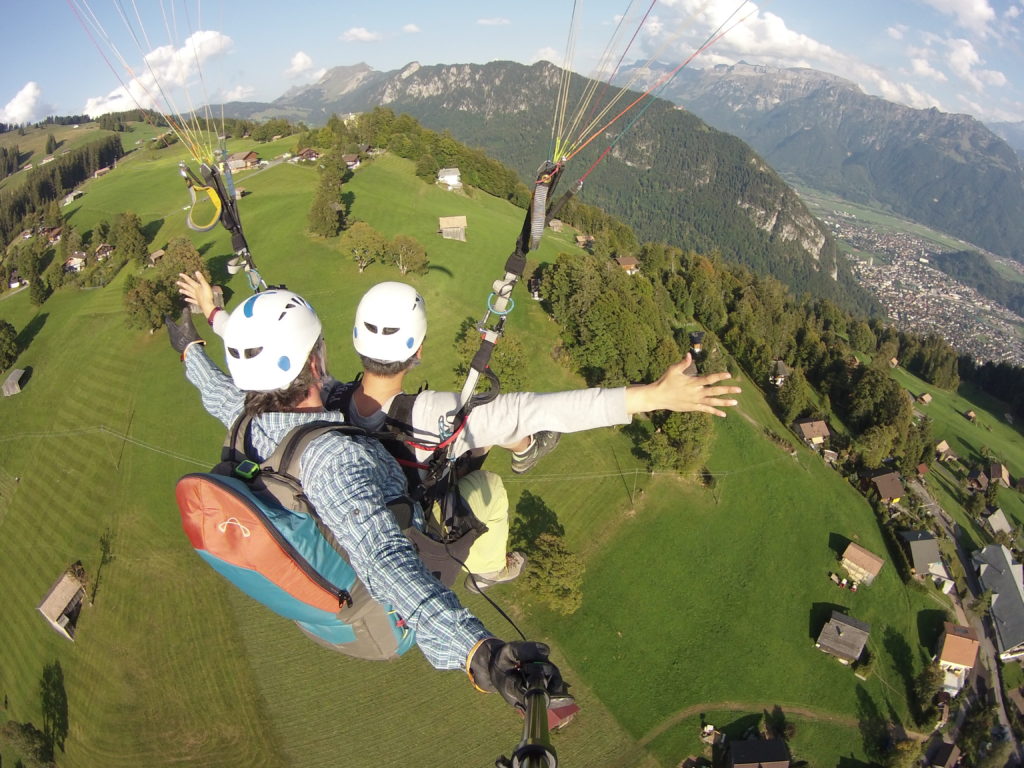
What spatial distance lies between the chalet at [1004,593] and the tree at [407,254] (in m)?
45.2

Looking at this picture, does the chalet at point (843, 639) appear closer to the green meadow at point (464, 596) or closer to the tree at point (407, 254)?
the green meadow at point (464, 596)

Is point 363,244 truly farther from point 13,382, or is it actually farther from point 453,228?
point 13,382

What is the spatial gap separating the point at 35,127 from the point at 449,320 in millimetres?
172197

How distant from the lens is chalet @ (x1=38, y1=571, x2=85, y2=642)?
2172 centimetres

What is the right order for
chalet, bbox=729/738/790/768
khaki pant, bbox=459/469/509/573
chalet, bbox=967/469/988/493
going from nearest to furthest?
1. khaki pant, bbox=459/469/509/573
2. chalet, bbox=729/738/790/768
3. chalet, bbox=967/469/988/493

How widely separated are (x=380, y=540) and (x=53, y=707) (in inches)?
1106

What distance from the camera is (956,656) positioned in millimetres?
26500

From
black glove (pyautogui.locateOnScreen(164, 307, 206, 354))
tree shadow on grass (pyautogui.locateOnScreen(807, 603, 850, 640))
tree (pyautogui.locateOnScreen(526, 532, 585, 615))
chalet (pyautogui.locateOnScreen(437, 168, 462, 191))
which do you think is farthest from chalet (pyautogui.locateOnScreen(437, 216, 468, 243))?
black glove (pyautogui.locateOnScreen(164, 307, 206, 354))

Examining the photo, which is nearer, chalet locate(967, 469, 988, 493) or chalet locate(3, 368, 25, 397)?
chalet locate(3, 368, 25, 397)

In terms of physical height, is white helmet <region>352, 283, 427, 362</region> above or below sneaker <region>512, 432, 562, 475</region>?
above

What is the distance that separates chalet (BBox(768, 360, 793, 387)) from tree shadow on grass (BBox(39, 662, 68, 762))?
51921 mm

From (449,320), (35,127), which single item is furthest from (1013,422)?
(35,127)

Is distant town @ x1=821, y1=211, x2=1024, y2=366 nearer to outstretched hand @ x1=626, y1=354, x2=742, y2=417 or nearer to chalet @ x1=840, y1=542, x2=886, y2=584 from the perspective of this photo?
chalet @ x1=840, y1=542, x2=886, y2=584

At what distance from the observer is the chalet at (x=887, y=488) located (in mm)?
34781
